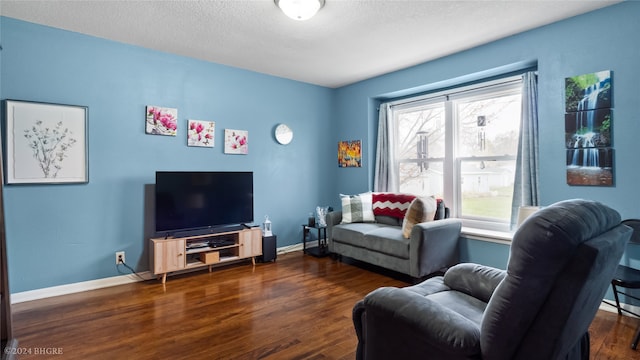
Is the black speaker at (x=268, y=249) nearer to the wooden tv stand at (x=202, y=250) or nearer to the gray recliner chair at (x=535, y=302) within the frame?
the wooden tv stand at (x=202, y=250)

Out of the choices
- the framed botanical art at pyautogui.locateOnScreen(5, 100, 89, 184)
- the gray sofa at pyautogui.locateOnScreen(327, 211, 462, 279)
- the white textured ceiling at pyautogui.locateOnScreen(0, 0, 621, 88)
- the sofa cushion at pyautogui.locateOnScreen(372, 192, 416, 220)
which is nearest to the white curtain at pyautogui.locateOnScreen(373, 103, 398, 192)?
the sofa cushion at pyautogui.locateOnScreen(372, 192, 416, 220)

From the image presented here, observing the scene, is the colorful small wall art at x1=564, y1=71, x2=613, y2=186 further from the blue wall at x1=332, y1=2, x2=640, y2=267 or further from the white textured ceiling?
the white textured ceiling

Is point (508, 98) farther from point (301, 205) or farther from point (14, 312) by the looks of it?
point (14, 312)

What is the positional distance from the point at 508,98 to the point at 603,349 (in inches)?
102

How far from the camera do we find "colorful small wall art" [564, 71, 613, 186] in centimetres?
274

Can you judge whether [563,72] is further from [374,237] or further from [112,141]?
[112,141]

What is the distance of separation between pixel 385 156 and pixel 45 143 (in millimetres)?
3970

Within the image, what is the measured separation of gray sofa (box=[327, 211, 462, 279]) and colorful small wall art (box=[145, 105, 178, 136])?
234cm

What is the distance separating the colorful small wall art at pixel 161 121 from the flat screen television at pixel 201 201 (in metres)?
0.52

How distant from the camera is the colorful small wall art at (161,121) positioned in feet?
12.0

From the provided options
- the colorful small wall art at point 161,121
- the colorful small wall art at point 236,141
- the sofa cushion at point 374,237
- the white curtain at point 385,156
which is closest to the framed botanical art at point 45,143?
the colorful small wall art at point 161,121

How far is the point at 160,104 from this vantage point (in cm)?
374

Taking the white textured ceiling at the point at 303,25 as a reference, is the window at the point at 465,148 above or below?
below

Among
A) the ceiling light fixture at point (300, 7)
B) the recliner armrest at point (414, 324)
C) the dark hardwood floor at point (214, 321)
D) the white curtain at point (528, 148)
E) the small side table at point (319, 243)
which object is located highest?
the ceiling light fixture at point (300, 7)
